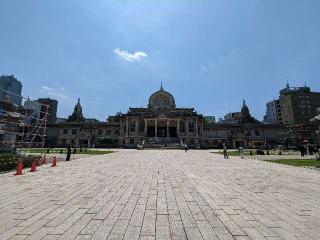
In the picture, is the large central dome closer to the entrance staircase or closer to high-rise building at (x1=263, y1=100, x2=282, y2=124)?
the entrance staircase

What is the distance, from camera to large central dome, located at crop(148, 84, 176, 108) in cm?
9069

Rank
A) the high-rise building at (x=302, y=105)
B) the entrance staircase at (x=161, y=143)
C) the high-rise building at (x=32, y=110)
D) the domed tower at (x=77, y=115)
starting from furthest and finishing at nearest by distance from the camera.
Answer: the high-rise building at (x=302, y=105), the domed tower at (x=77, y=115), the entrance staircase at (x=161, y=143), the high-rise building at (x=32, y=110)

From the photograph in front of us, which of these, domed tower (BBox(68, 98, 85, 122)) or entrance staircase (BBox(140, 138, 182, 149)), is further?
domed tower (BBox(68, 98, 85, 122))

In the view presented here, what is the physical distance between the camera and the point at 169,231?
538cm

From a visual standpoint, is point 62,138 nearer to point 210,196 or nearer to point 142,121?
point 142,121

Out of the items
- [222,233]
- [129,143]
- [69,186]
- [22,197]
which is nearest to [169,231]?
[222,233]

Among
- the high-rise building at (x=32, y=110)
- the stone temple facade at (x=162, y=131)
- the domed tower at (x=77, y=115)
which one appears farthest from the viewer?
the domed tower at (x=77, y=115)

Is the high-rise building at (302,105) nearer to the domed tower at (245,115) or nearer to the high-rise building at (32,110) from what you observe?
the domed tower at (245,115)

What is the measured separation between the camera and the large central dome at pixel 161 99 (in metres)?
90.7

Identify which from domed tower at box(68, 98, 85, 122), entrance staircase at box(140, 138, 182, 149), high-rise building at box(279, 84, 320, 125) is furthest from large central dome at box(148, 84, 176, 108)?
high-rise building at box(279, 84, 320, 125)

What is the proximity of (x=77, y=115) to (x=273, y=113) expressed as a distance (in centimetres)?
10516

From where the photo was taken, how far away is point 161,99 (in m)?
91.2

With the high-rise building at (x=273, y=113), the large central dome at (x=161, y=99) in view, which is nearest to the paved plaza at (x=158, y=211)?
the large central dome at (x=161, y=99)

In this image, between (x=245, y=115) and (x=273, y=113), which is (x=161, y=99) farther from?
(x=273, y=113)
